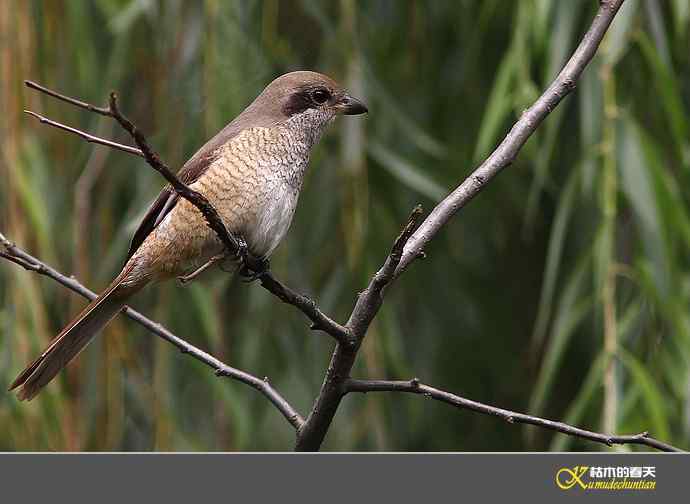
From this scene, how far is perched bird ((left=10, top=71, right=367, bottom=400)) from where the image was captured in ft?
7.71

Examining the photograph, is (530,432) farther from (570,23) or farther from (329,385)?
(329,385)

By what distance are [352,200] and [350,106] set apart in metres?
0.70

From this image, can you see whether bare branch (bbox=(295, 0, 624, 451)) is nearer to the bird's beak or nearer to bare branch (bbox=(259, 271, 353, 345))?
bare branch (bbox=(259, 271, 353, 345))

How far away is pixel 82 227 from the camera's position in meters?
3.35

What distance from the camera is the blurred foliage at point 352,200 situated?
120 inches

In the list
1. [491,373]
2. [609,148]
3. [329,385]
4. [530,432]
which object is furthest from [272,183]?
[491,373]

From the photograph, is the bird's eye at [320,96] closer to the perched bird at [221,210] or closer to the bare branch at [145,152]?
the perched bird at [221,210]

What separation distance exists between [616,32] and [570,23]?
192 mm

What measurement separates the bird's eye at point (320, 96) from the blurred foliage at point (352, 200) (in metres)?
0.50

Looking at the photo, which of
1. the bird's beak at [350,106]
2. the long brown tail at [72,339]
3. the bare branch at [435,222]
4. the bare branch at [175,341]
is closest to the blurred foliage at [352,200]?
the long brown tail at [72,339]

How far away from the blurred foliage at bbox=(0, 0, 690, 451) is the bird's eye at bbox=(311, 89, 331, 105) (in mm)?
500

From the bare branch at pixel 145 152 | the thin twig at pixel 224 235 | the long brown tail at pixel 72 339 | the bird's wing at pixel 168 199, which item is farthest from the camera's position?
the bird's wing at pixel 168 199

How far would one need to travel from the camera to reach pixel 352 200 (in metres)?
3.32
